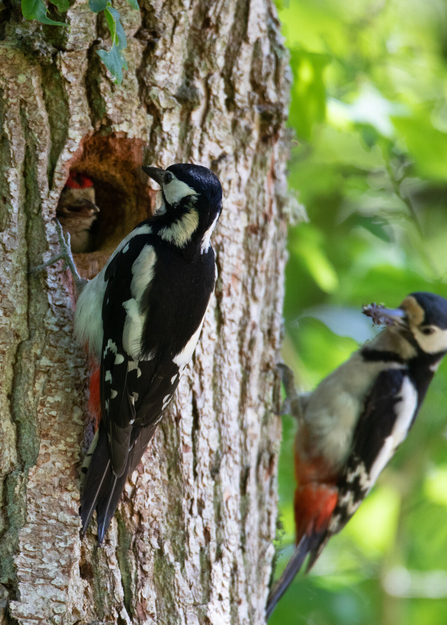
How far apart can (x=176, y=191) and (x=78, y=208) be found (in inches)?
32.8

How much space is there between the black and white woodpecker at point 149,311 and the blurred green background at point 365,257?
1.07 m

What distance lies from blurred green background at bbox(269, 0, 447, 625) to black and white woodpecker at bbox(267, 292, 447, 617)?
23 centimetres

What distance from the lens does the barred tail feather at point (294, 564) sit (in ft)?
9.32

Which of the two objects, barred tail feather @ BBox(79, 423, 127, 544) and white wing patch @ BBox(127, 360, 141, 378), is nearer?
barred tail feather @ BBox(79, 423, 127, 544)

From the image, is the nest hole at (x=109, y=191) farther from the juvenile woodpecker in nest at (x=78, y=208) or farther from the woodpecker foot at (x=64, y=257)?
the woodpecker foot at (x=64, y=257)

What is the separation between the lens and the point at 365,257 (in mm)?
3715

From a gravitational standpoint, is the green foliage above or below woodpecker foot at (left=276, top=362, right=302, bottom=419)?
above

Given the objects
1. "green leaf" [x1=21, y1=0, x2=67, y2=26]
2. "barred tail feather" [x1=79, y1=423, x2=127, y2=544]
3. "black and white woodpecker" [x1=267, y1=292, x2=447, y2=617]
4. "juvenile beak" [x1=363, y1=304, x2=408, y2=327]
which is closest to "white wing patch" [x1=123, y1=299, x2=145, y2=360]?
"barred tail feather" [x1=79, y1=423, x2=127, y2=544]

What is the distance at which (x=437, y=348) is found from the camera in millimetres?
3385

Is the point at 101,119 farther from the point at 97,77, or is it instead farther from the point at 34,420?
the point at 34,420

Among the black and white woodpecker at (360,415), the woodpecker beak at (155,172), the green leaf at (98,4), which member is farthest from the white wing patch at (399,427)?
the green leaf at (98,4)

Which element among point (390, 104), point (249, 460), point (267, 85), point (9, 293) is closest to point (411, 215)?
point (390, 104)

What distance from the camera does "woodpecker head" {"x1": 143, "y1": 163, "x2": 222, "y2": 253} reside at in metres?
2.11

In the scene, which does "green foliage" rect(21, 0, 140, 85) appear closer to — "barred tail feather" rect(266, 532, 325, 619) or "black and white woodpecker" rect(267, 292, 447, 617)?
"black and white woodpecker" rect(267, 292, 447, 617)
